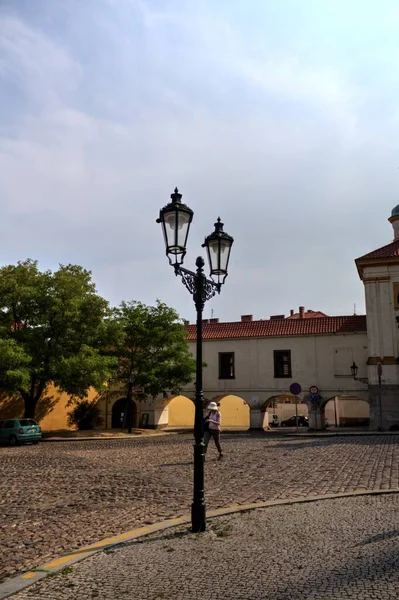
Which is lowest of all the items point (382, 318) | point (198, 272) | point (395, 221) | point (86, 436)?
point (86, 436)

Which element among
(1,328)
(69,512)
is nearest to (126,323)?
(1,328)

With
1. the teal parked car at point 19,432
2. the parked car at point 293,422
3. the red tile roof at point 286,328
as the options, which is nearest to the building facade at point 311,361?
the red tile roof at point 286,328

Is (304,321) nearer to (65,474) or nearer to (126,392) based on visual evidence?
(126,392)

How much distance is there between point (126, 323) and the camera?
32.2m

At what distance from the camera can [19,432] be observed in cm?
2488

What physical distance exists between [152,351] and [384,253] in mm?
16277

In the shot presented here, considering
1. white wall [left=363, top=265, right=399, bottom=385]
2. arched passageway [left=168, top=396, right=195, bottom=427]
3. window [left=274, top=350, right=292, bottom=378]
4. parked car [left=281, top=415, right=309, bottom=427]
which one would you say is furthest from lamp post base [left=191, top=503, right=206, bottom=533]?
parked car [left=281, top=415, right=309, bottom=427]

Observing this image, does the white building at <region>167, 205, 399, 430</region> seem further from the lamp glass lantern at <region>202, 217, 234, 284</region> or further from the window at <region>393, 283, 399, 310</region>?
the lamp glass lantern at <region>202, 217, 234, 284</region>

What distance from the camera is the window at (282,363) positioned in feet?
125

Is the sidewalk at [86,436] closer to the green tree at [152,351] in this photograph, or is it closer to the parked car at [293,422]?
the green tree at [152,351]

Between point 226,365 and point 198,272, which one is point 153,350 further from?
point 198,272

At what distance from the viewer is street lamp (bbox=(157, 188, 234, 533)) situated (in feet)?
24.2

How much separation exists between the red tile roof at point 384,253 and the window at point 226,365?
1192 centimetres

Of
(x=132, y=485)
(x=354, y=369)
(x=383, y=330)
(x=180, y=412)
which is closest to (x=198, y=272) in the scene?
(x=132, y=485)
